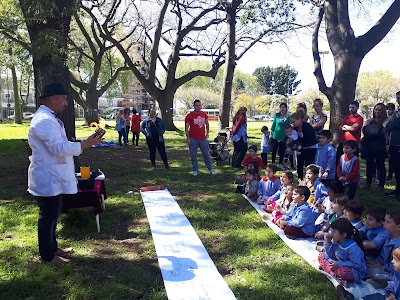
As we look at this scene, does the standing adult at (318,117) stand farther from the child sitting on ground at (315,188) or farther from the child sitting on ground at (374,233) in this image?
the child sitting on ground at (374,233)

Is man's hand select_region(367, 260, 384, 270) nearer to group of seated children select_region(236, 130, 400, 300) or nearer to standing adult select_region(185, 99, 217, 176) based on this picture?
group of seated children select_region(236, 130, 400, 300)

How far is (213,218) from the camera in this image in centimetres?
548

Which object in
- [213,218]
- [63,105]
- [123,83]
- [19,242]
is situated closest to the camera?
[63,105]

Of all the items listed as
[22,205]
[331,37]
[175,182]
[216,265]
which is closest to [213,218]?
[216,265]

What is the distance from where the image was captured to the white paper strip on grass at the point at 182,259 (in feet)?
11.0

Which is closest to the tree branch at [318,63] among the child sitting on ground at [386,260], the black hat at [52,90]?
the child sitting on ground at [386,260]

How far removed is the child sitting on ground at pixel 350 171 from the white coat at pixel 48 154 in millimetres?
4196

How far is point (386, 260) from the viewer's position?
361 centimetres

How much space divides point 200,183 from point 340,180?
308cm

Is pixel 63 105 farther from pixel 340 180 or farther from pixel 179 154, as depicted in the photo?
pixel 179 154

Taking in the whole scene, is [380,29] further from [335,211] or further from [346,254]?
[346,254]

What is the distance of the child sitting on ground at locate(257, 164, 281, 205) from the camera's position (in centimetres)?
614

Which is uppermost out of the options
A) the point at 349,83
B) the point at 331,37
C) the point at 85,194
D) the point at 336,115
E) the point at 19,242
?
the point at 331,37

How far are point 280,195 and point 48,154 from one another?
3.63m
